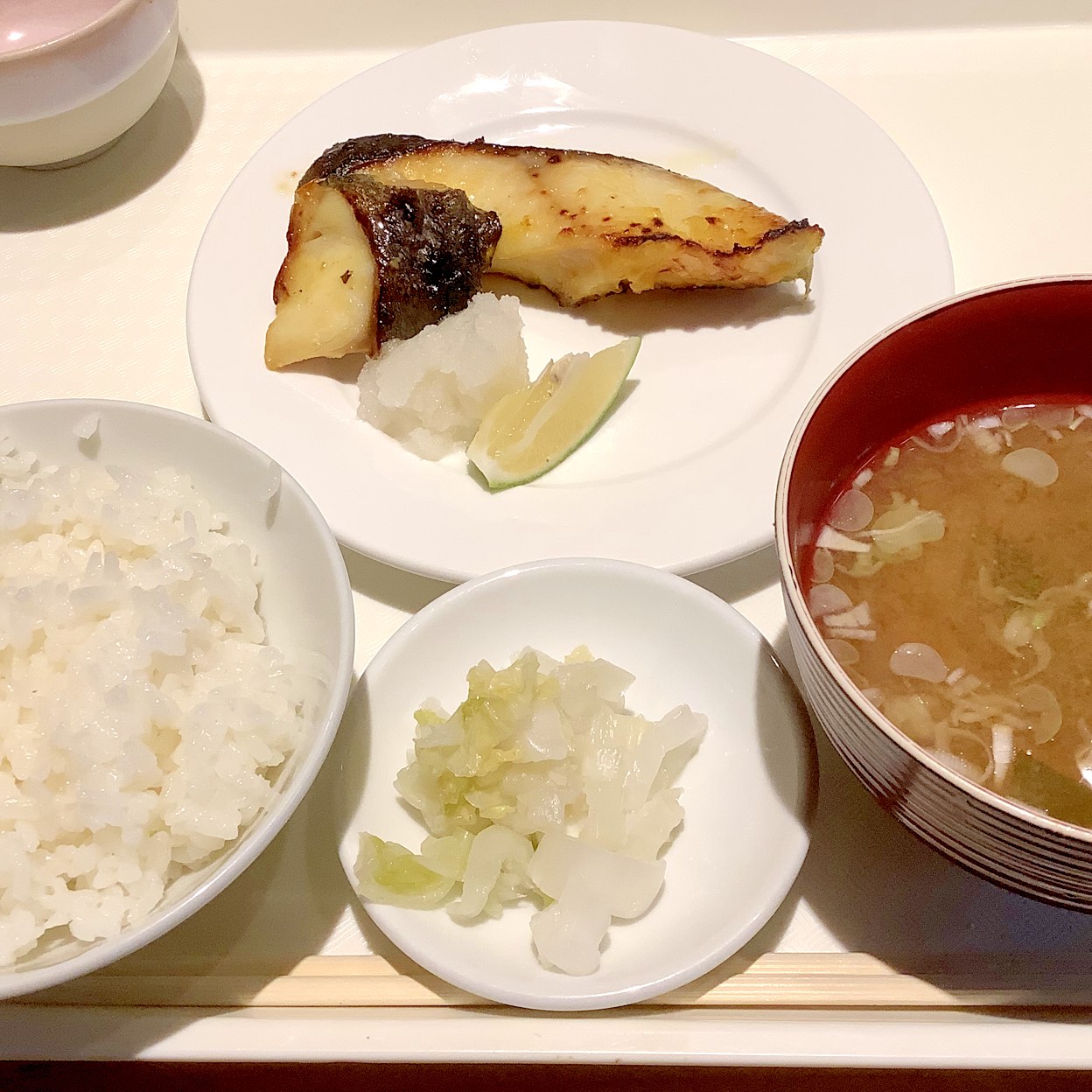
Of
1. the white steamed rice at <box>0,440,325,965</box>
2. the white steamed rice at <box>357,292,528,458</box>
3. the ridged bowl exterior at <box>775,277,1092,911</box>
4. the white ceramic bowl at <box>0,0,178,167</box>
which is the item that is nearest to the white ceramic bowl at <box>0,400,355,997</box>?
the white steamed rice at <box>0,440,325,965</box>

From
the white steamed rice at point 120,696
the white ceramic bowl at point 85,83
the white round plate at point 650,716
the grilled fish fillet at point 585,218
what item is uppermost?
the white ceramic bowl at point 85,83

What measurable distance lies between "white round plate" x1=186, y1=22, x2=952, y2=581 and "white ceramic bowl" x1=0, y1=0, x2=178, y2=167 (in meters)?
0.34

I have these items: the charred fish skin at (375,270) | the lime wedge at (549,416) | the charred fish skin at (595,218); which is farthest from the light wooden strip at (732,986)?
the charred fish skin at (595,218)

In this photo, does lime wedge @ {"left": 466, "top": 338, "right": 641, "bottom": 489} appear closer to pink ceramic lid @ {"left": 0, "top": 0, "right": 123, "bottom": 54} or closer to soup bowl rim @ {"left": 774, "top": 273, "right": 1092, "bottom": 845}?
soup bowl rim @ {"left": 774, "top": 273, "right": 1092, "bottom": 845}

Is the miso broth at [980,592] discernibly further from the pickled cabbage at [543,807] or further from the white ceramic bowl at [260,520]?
the white ceramic bowl at [260,520]

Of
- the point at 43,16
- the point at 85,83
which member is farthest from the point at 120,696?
the point at 43,16

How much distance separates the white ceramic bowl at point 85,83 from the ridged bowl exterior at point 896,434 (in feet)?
5.70

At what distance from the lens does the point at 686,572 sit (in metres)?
1.53

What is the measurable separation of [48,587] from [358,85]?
4.90 ft

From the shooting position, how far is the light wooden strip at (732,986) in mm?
1152

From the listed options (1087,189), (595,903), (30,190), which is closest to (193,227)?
(30,190)

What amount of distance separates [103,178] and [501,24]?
43.0 inches

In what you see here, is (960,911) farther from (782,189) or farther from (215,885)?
(782,189)

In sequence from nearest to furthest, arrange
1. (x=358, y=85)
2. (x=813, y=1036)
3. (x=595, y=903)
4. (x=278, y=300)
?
1. (x=813, y=1036)
2. (x=595, y=903)
3. (x=278, y=300)
4. (x=358, y=85)
